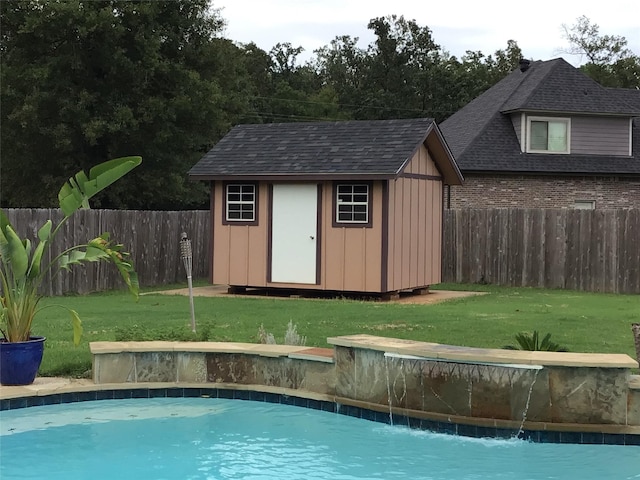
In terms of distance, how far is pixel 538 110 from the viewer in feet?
80.5

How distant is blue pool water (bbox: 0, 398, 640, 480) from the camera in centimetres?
607

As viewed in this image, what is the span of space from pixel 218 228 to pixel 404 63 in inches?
1364

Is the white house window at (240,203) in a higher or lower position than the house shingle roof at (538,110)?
lower

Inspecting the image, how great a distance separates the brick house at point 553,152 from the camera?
2397cm

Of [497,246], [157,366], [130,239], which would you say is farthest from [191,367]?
[497,246]

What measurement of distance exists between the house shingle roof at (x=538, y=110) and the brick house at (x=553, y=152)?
0.03 m

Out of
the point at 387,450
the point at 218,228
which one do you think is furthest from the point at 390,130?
the point at 387,450

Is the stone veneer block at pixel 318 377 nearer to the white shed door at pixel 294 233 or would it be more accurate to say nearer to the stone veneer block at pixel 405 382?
the stone veneer block at pixel 405 382

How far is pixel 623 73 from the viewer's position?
4219 centimetres

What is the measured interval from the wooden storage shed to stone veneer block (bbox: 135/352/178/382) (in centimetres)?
793

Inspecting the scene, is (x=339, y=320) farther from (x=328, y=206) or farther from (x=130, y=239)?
(x=130, y=239)

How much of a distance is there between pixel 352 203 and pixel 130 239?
18.1 ft

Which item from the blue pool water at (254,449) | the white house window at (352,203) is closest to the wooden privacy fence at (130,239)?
the white house window at (352,203)

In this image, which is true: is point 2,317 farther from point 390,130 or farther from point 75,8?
point 75,8
